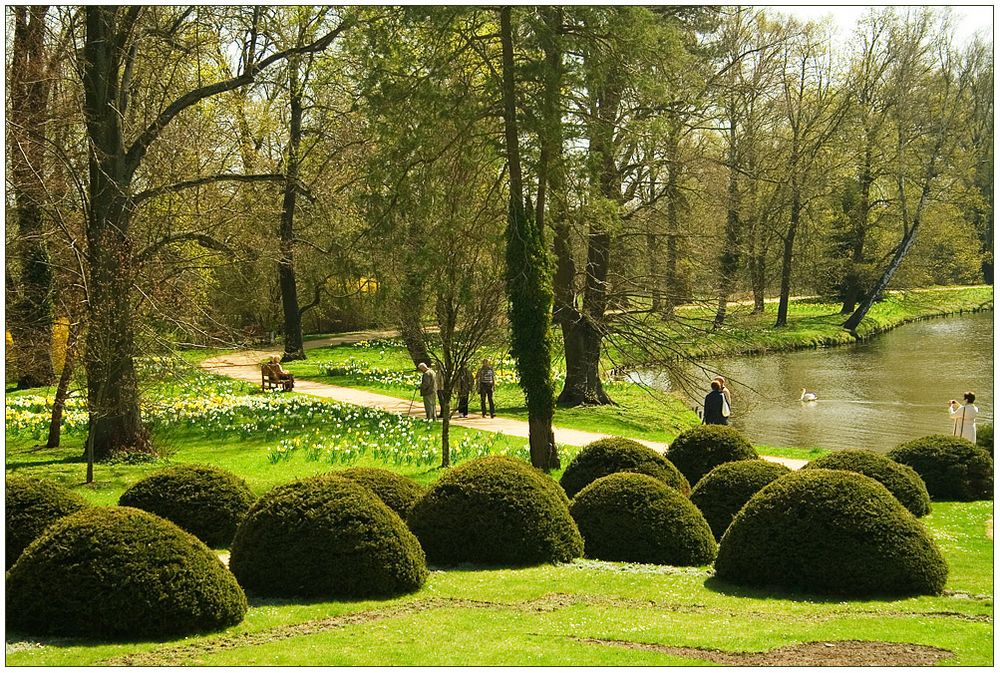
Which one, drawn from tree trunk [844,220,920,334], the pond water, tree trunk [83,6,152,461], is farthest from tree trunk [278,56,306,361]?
tree trunk [844,220,920,334]

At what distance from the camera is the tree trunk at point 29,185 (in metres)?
17.3

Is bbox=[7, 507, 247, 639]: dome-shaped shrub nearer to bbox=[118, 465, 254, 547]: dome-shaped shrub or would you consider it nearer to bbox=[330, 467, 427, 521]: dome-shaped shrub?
bbox=[330, 467, 427, 521]: dome-shaped shrub

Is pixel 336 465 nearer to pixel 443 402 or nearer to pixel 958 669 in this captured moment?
pixel 443 402

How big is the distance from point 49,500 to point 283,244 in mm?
19911

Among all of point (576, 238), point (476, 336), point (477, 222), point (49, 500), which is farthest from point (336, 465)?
point (576, 238)

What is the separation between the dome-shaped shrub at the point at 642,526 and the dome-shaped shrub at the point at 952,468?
5723 mm

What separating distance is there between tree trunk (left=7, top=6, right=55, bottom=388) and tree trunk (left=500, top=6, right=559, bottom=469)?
7020mm

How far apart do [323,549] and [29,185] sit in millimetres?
11771

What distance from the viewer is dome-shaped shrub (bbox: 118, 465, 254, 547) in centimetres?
1176

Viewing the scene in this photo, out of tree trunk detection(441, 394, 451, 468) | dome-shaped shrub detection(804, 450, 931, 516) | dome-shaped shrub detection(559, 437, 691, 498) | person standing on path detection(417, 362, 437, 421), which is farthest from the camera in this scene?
person standing on path detection(417, 362, 437, 421)

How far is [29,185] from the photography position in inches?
703

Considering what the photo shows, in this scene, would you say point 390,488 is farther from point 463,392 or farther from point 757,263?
point 757,263

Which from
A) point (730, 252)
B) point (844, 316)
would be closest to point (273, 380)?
point (730, 252)

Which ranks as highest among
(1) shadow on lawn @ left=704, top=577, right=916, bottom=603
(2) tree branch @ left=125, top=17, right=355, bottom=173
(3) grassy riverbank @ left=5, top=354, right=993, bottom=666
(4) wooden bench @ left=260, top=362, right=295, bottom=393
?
(2) tree branch @ left=125, top=17, right=355, bottom=173
